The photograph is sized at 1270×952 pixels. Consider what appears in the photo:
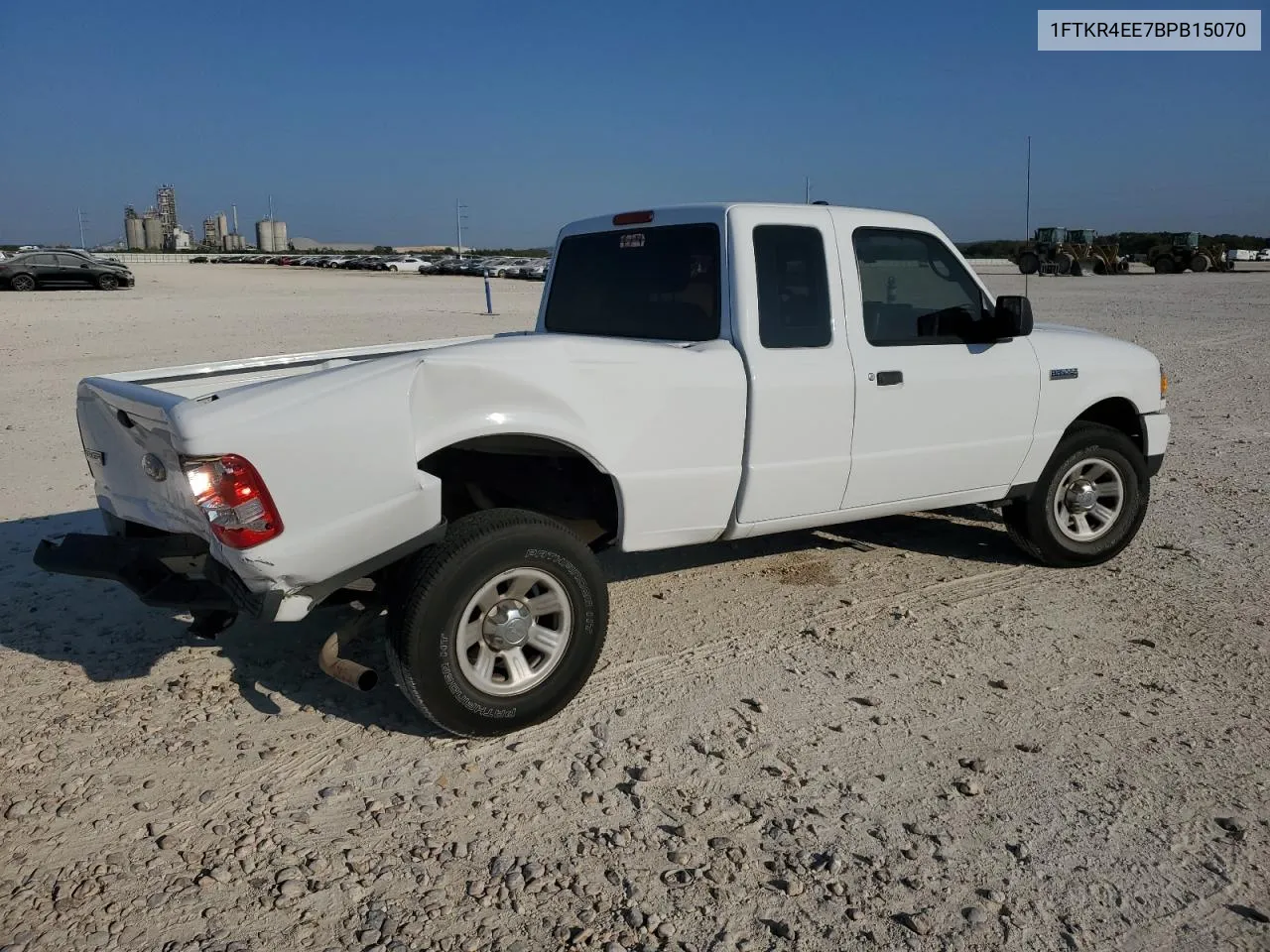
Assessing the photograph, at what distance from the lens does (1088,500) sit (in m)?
6.12

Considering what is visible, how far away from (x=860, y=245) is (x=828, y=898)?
322cm

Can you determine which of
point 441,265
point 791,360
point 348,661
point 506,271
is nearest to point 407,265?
point 441,265

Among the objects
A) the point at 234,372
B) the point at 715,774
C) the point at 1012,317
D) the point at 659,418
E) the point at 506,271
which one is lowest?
the point at 715,774

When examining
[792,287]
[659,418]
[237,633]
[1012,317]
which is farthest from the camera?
[1012,317]

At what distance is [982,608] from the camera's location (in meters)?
5.48

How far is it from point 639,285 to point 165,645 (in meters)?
2.81

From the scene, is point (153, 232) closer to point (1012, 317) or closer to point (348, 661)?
point (1012, 317)

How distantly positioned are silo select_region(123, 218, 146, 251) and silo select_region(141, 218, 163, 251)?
509 mm

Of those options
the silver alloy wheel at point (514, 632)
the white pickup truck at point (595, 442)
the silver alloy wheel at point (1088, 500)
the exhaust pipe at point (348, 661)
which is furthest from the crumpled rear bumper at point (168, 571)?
the silver alloy wheel at point (1088, 500)

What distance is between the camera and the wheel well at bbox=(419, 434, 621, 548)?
4371 millimetres

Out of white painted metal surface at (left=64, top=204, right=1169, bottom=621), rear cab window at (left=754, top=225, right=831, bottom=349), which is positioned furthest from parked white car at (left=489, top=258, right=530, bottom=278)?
rear cab window at (left=754, top=225, right=831, bottom=349)

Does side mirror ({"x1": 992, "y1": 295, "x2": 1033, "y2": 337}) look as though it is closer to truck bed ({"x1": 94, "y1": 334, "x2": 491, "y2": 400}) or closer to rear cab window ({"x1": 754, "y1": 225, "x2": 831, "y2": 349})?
rear cab window ({"x1": 754, "y1": 225, "x2": 831, "y2": 349})

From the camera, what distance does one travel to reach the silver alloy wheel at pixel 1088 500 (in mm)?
6078

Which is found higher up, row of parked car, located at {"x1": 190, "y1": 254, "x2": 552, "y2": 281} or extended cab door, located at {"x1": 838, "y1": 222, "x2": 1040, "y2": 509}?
row of parked car, located at {"x1": 190, "y1": 254, "x2": 552, "y2": 281}
